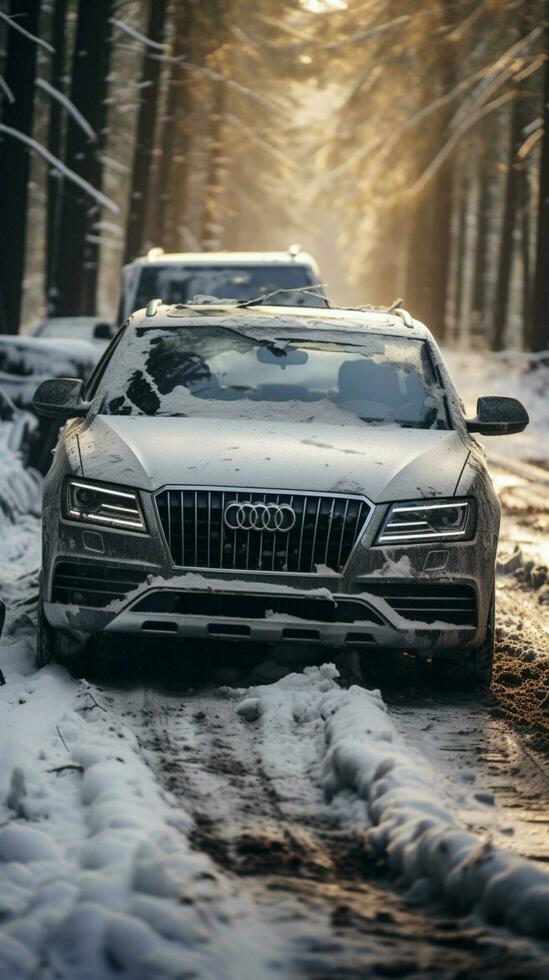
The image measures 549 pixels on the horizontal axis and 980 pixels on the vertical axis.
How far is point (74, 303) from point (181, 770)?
21201mm

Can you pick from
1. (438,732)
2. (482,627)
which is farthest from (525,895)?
(482,627)

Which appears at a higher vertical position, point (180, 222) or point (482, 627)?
point (180, 222)

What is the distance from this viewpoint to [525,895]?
3682 millimetres

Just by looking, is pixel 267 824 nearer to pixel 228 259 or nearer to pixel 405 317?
pixel 405 317

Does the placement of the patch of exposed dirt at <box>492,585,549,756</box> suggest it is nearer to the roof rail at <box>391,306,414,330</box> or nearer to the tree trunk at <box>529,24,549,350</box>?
the roof rail at <box>391,306,414,330</box>

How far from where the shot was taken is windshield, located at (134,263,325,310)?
15.6m

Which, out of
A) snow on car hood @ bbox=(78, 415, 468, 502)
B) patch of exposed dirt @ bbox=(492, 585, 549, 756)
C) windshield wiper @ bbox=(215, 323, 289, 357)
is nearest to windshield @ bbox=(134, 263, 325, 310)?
patch of exposed dirt @ bbox=(492, 585, 549, 756)

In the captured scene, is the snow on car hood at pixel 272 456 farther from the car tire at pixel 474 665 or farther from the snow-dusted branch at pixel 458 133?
the snow-dusted branch at pixel 458 133

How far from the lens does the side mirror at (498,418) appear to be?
7.58m

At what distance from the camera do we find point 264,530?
639 cm

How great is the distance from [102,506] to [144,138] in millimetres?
25271

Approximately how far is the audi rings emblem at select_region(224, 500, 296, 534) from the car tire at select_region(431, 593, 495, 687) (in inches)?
38.6

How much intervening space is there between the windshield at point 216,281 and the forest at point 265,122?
9.52ft

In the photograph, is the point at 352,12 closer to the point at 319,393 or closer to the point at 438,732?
the point at 319,393
